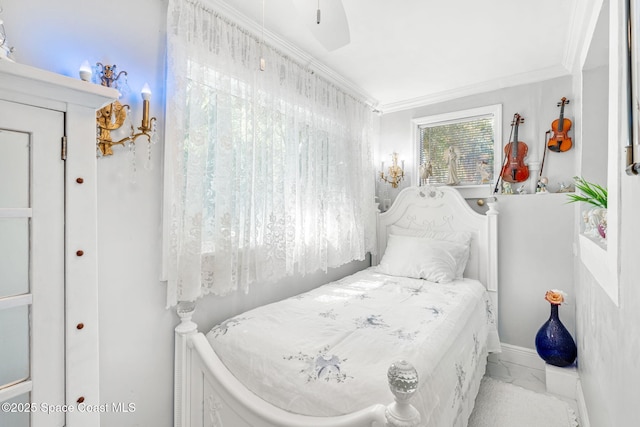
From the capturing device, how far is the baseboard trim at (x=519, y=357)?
8.52 feet

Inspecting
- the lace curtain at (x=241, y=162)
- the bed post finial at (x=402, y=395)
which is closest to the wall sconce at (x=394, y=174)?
the lace curtain at (x=241, y=162)

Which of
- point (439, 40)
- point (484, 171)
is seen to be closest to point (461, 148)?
point (484, 171)

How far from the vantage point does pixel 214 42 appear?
1.70 meters

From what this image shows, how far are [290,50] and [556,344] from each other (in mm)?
2958

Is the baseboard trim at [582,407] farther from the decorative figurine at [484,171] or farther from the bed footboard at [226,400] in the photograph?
the decorative figurine at [484,171]

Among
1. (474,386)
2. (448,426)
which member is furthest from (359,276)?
(448,426)

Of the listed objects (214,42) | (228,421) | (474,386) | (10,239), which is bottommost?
(474,386)

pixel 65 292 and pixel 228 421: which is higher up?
pixel 65 292

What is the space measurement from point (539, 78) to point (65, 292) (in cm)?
356

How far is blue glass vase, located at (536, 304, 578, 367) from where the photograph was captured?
2.19 m

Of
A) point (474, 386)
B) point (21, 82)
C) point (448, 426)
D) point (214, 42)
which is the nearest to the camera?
point (21, 82)

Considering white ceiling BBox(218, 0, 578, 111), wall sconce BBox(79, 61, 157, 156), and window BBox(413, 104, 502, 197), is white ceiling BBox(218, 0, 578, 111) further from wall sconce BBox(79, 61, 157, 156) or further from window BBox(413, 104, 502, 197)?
wall sconce BBox(79, 61, 157, 156)

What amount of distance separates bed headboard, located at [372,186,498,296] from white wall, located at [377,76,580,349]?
0.13m

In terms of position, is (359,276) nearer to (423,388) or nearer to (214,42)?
(423,388)
